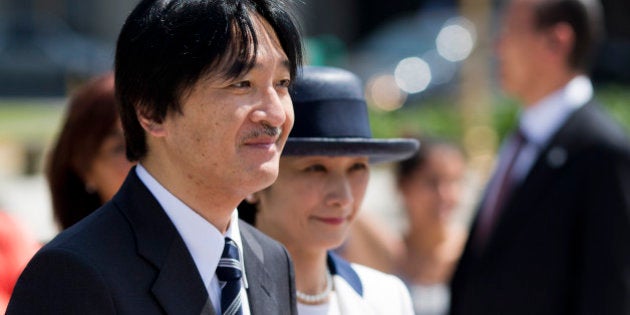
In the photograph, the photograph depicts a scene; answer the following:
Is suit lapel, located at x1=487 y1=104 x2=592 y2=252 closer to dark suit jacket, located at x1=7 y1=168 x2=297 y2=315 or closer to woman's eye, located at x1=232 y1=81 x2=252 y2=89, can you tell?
dark suit jacket, located at x1=7 y1=168 x2=297 y2=315

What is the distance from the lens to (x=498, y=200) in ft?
15.8

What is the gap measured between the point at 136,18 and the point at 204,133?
0.83 feet

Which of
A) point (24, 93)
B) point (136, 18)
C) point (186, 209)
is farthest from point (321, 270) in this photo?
point (24, 93)

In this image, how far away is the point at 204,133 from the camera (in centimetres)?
215

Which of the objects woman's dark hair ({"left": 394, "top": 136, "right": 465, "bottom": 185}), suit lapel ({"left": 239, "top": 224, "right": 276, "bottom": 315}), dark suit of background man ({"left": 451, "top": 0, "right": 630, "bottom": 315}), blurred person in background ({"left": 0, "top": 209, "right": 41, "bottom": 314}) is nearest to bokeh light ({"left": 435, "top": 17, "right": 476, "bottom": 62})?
woman's dark hair ({"left": 394, "top": 136, "right": 465, "bottom": 185})

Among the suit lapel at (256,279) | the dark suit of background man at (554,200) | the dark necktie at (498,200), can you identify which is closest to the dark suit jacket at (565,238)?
the dark suit of background man at (554,200)

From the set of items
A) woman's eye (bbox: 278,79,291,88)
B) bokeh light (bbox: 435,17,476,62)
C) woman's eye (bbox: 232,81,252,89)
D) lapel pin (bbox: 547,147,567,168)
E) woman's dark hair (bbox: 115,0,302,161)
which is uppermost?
woman's dark hair (bbox: 115,0,302,161)

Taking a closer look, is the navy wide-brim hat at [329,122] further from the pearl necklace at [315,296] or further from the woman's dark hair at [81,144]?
the woman's dark hair at [81,144]

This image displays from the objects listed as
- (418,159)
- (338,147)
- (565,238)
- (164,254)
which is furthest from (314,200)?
(418,159)

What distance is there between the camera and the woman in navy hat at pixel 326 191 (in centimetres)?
285

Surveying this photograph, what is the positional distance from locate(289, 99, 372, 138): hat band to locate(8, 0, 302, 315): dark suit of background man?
1.96 ft

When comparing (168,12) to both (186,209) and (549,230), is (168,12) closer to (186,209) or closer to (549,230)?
(186,209)

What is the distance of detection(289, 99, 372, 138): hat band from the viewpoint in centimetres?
287

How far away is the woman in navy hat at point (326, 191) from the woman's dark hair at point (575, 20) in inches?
86.1
